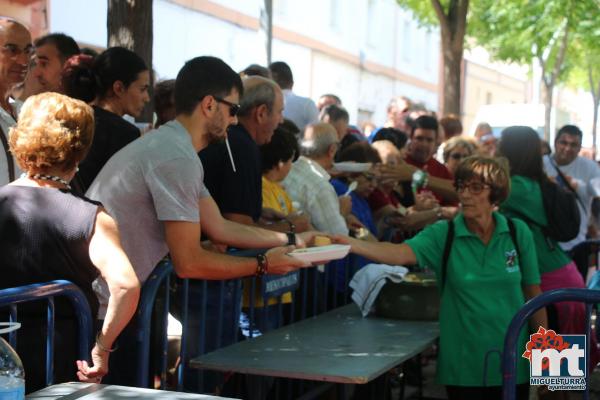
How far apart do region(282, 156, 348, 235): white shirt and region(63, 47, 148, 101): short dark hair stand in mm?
1304

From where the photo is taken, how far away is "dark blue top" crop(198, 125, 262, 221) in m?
4.70

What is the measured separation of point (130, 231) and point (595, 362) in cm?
250

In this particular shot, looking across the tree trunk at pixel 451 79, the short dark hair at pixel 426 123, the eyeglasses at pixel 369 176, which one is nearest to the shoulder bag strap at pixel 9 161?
the eyeglasses at pixel 369 176

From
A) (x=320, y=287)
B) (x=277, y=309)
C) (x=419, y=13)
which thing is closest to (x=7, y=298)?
(x=277, y=309)

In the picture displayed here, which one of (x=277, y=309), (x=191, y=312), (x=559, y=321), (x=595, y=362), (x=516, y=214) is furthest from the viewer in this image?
(x=516, y=214)

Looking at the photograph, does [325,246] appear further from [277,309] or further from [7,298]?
[7,298]

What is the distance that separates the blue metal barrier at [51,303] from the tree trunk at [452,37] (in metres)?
12.9

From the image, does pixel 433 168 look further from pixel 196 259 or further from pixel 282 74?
pixel 196 259

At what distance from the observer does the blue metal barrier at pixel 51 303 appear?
3.20m

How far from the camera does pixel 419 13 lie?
21172 millimetres

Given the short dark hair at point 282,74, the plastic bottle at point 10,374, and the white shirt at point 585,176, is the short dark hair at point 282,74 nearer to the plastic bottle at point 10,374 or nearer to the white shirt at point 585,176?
the white shirt at point 585,176

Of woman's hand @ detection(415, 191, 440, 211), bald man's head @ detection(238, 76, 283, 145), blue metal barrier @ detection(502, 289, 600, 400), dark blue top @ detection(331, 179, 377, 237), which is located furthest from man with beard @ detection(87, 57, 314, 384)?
woman's hand @ detection(415, 191, 440, 211)

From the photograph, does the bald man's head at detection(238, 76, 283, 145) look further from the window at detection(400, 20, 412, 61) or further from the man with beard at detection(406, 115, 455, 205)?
the window at detection(400, 20, 412, 61)

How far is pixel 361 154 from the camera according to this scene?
7520mm
